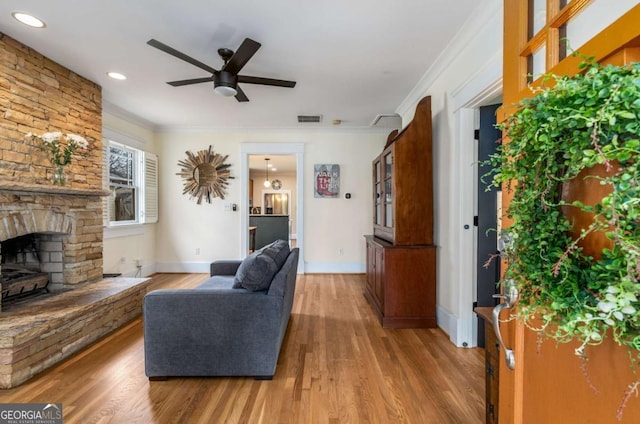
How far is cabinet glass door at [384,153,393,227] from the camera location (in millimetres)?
3284

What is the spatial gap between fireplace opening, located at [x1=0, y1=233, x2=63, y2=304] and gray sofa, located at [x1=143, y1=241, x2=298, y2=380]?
172 cm

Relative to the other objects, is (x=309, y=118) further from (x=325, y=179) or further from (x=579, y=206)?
(x=579, y=206)

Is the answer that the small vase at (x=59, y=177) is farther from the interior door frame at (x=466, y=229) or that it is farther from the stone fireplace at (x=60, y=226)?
the interior door frame at (x=466, y=229)

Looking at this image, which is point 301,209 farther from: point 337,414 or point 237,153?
point 337,414

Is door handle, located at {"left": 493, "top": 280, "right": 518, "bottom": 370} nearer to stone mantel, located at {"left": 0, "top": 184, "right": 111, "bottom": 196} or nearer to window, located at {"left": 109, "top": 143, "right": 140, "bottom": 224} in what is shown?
stone mantel, located at {"left": 0, "top": 184, "right": 111, "bottom": 196}

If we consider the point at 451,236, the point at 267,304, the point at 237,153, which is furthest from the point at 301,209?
the point at 267,304

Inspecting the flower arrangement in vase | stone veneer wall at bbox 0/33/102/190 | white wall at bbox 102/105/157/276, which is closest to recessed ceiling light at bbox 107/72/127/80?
stone veneer wall at bbox 0/33/102/190

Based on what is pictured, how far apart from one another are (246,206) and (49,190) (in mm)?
2838

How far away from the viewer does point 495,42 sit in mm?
2090

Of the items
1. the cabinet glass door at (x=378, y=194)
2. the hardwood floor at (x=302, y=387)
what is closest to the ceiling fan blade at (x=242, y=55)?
the cabinet glass door at (x=378, y=194)

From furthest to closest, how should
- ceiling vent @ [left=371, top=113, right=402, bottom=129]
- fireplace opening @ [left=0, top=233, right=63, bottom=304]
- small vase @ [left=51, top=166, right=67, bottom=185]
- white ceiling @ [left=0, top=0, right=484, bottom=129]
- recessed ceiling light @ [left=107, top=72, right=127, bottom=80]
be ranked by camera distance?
1. ceiling vent @ [left=371, top=113, right=402, bottom=129]
2. recessed ceiling light @ [left=107, top=72, right=127, bottom=80]
3. small vase @ [left=51, top=166, right=67, bottom=185]
4. fireplace opening @ [left=0, top=233, right=63, bottom=304]
5. white ceiling @ [left=0, top=0, right=484, bottom=129]

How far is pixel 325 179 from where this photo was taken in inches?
210

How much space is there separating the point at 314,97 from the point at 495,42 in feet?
7.22

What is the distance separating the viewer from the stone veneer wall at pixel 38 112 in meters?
2.54
